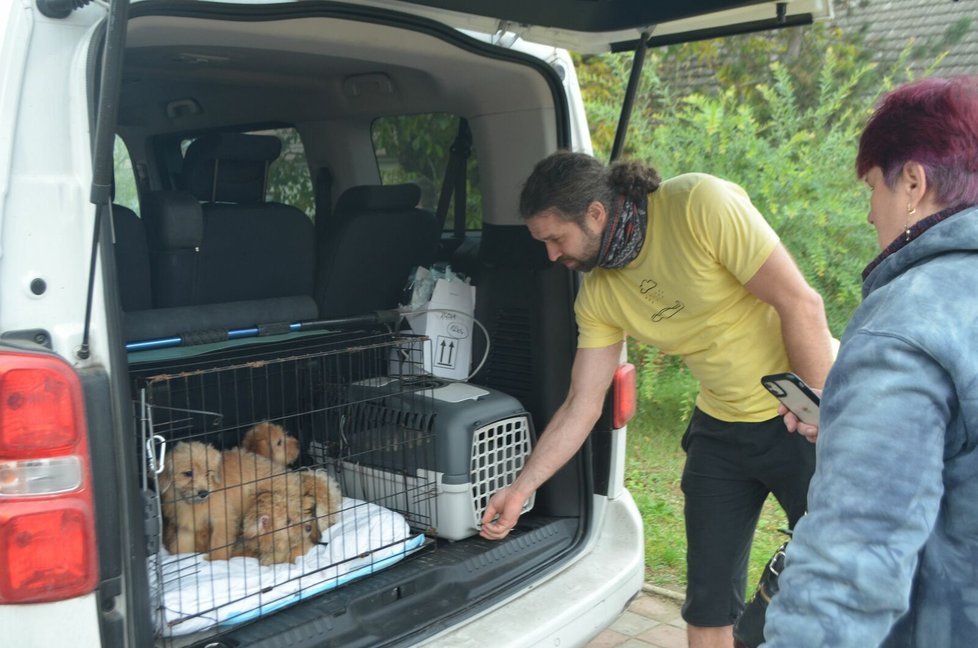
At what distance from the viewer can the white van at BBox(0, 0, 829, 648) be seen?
1.71 m

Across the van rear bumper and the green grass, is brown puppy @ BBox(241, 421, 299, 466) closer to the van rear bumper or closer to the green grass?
the van rear bumper

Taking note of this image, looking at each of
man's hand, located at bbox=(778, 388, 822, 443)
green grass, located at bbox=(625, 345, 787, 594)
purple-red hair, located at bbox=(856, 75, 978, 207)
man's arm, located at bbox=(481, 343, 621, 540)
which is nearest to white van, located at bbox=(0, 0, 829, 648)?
man's arm, located at bbox=(481, 343, 621, 540)

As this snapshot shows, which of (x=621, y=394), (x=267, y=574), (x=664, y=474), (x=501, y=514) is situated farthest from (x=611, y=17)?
(x=664, y=474)

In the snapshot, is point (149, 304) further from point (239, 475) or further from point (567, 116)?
point (567, 116)

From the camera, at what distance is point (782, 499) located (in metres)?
2.72

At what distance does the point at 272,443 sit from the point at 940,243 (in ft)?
7.37

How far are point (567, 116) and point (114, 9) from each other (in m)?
1.72

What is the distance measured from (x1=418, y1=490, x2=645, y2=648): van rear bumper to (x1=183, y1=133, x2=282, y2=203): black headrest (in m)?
1.73

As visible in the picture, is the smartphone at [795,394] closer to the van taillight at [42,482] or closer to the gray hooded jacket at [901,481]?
the gray hooded jacket at [901,481]

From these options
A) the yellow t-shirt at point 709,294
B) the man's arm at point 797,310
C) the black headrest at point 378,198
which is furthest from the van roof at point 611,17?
the black headrest at point 378,198

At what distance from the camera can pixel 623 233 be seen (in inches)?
106

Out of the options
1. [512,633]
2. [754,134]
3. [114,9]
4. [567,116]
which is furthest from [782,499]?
[754,134]

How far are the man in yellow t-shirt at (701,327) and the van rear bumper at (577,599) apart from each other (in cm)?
21

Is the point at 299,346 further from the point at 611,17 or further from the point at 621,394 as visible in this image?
the point at 611,17
